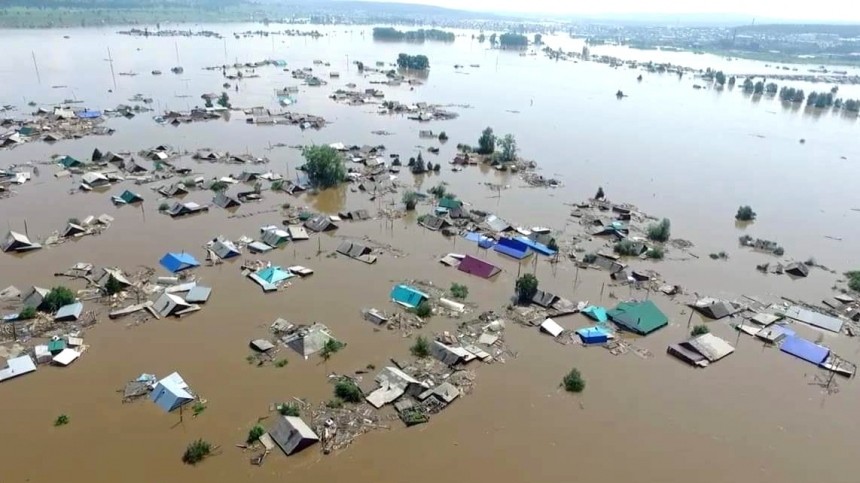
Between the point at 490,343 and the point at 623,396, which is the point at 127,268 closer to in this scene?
the point at 490,343

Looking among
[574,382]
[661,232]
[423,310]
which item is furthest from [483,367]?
[661,232]

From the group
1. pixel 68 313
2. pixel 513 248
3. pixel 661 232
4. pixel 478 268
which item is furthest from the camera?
pixel 661 232

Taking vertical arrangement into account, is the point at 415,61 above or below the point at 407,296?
above

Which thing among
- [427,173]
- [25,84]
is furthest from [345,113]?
[25,84]

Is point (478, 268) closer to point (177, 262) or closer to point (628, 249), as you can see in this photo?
point (628, 249)

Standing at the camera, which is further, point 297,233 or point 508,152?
point 508,152

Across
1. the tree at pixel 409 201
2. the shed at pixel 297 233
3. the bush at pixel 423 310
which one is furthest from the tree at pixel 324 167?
the bush at pixel 423 310

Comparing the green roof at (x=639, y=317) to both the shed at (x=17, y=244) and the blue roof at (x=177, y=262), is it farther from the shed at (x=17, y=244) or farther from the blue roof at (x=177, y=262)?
the shed at (x=17, y=244)

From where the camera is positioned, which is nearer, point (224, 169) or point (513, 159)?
point (224, 169)
